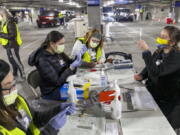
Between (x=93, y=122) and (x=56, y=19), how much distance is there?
17.5 m

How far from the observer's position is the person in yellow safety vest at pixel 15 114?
3.92 feet

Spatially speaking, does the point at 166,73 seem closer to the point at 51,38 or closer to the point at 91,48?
the point at 51,38

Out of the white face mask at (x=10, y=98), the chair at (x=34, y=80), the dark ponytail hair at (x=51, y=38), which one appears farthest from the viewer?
the dark ponytail hair at (x=51, y=38)

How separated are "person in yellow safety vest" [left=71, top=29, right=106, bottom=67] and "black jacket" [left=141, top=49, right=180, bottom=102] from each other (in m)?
1.04

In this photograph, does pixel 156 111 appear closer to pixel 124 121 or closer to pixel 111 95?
pixel 124 121

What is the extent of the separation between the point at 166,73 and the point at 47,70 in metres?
1.17

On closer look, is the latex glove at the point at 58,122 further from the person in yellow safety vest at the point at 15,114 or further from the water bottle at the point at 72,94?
the water bottle at the point at 72,94

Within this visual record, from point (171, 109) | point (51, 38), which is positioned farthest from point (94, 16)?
point (171, 109)

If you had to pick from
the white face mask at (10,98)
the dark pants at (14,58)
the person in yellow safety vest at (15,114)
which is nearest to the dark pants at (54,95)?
the person in yellow safety vest at (15,114)

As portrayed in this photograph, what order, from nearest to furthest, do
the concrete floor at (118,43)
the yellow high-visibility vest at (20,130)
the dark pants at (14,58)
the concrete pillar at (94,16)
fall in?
the yellow high-visibility vest at (20,130) < the dark pants at (14,58) < the concrete floor at (118,43) < the concrete pillar at (94,16)

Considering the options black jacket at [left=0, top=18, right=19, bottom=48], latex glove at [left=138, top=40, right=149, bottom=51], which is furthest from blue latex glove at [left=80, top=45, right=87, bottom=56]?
black jacket at [left=0, top=18, right=19, bottom=48]

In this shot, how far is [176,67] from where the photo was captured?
206 cm

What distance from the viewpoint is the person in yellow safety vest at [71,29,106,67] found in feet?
10.3

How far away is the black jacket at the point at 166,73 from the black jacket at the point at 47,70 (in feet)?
2.78
